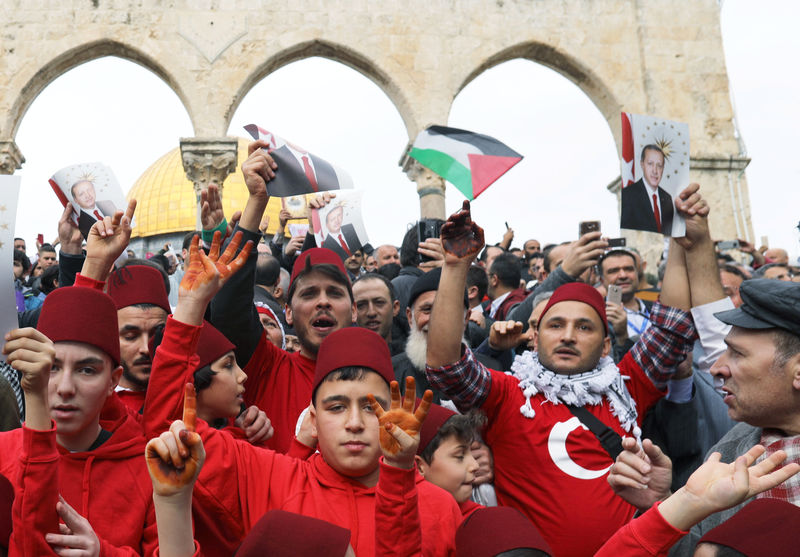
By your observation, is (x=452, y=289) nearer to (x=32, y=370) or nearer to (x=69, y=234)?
(x=32, y=370)


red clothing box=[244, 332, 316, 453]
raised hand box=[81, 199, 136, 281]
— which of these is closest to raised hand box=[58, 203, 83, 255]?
raised hand box=[81, 199, 136, 281]

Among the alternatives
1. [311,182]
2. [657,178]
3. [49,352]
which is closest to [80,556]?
[49,352]

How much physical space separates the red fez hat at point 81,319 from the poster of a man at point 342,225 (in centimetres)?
372

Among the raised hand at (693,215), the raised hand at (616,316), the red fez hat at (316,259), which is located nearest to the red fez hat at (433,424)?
the red fez hat at (316,259)

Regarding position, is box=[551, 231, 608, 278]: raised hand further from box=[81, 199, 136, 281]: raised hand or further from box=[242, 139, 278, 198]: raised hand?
box=[81, 199, 136, 281]: raised hand

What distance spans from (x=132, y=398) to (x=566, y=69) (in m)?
13.0

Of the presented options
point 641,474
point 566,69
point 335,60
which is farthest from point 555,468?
point 566,69

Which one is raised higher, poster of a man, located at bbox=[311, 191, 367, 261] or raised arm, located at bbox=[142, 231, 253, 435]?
poster of a man, located at bbox=[311, 191, 367, 261]

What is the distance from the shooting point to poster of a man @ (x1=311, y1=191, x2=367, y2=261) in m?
6.56

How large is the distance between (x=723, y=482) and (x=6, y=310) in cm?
229

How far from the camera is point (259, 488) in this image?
2.58 m

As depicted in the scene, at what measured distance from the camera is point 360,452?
2602 mm

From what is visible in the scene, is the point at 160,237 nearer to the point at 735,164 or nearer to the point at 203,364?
the point at 735,164

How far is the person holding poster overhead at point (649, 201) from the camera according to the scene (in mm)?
3773
